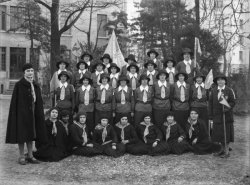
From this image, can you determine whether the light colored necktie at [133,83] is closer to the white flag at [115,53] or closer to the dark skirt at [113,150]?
the dark skirt at [113,150]

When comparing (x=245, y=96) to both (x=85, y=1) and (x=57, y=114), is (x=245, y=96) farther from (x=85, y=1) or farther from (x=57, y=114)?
(x=57, y=114)

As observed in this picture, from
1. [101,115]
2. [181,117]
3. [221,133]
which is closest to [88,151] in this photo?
[101,115]

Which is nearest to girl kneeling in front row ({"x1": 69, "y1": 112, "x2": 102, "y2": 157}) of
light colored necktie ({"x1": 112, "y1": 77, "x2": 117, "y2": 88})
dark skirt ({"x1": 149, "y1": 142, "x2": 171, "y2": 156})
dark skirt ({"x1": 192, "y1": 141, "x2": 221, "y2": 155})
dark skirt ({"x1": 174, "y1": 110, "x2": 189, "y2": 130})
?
dark skirt ({"x1": 149, "y1": 142, "x2": 171, "y2": 156})

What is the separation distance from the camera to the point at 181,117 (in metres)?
9.45

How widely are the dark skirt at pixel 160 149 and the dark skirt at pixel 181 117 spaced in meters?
0.84

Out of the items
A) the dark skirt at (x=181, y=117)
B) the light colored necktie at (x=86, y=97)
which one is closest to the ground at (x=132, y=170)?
the dark skirt at (x=181, y=117)

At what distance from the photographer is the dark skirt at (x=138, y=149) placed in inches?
344

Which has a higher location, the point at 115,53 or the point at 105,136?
the point at 115,53

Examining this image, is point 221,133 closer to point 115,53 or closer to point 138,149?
point 138,149

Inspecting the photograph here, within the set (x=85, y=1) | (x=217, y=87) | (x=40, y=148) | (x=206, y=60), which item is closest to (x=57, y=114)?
(x=40, y=148)

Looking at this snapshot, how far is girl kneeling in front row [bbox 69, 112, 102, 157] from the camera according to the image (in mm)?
8578

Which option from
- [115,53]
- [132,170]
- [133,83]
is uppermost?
[115,53]

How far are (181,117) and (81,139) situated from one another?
8.33ft

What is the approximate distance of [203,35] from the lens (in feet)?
58.6
